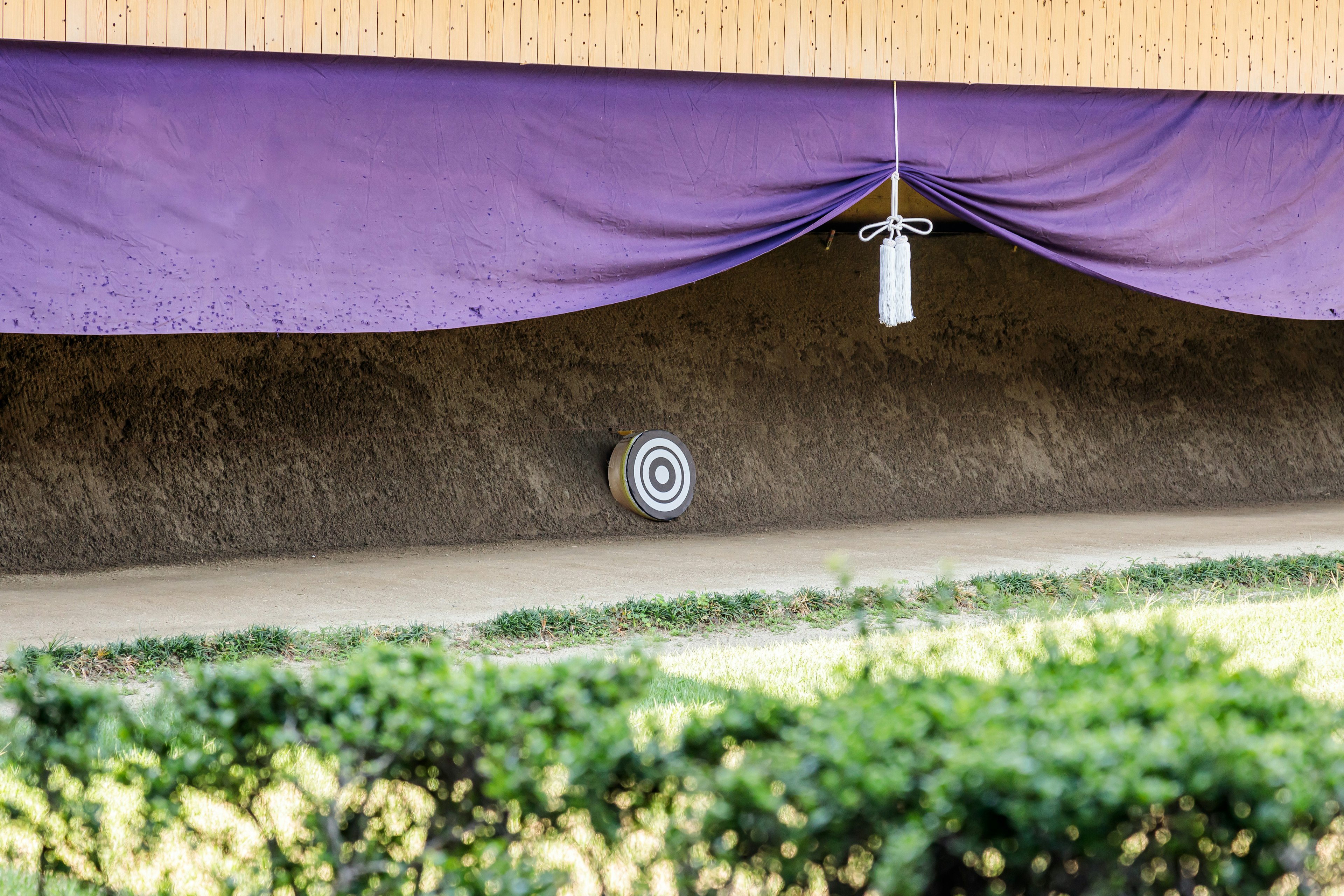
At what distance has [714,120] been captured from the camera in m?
5.94

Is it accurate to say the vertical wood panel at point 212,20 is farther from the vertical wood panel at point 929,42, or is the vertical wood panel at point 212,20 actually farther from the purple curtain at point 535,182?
the vertical wood panel at point 929,42

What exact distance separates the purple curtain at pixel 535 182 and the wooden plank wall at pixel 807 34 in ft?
0.24

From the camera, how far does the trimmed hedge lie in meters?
1.43

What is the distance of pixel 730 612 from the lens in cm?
526

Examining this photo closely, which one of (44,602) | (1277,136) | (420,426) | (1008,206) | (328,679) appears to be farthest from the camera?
(420,426)

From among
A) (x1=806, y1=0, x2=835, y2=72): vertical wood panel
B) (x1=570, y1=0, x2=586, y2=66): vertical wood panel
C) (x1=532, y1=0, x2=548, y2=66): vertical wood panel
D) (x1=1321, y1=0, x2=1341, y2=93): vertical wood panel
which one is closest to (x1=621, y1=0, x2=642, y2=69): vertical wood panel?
(x1=570, y1=0, x2=586, y2=66): vertical wood panel

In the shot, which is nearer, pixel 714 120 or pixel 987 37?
pixel 714 120

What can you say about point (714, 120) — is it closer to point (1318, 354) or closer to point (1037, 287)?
point (1037, 287)

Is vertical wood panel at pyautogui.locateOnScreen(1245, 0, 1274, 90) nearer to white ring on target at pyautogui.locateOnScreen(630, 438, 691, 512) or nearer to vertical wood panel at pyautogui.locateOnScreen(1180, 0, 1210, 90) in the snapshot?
vertical wood panel at pyautogui.locateOnScreen(1180, 0, 1210, 90)

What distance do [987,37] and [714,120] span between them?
1.49 metres

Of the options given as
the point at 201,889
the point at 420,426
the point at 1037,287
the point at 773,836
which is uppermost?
the point at 1037,287

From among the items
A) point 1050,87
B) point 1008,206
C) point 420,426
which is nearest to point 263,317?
point 420,426

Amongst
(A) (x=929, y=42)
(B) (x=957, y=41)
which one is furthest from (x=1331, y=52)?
(A) (x=929, y=42)

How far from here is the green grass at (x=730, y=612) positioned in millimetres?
4418
